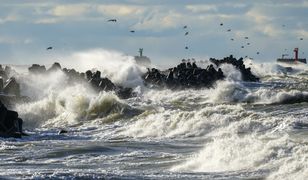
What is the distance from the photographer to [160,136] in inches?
1460

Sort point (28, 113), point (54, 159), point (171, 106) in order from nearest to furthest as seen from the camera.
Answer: point (54, 159), point (28, 113), point (171, 106)

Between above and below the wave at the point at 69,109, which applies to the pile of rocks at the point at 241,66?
above

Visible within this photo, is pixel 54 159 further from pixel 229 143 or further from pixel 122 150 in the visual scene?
pixel 229 143

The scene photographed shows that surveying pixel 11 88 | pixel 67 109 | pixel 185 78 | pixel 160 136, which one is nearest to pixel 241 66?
pixel 185 78

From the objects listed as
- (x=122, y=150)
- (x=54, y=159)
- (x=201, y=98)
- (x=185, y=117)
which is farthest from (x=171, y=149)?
(x=201, y=98)

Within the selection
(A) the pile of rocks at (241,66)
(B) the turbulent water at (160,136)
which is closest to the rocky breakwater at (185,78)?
(B) the turbulent water at (160,136)

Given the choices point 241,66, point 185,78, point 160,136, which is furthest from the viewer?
point 241,66

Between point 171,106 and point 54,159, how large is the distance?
28.7 metres

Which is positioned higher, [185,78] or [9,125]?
[185,78]

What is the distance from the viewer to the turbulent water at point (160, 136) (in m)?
23.4

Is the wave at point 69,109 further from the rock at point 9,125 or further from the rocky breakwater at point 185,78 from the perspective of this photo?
the rocky breakwater at point 185,78

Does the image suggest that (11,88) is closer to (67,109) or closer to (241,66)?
(67,109)

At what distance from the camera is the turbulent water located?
23391mm

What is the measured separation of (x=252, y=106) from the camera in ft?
178
